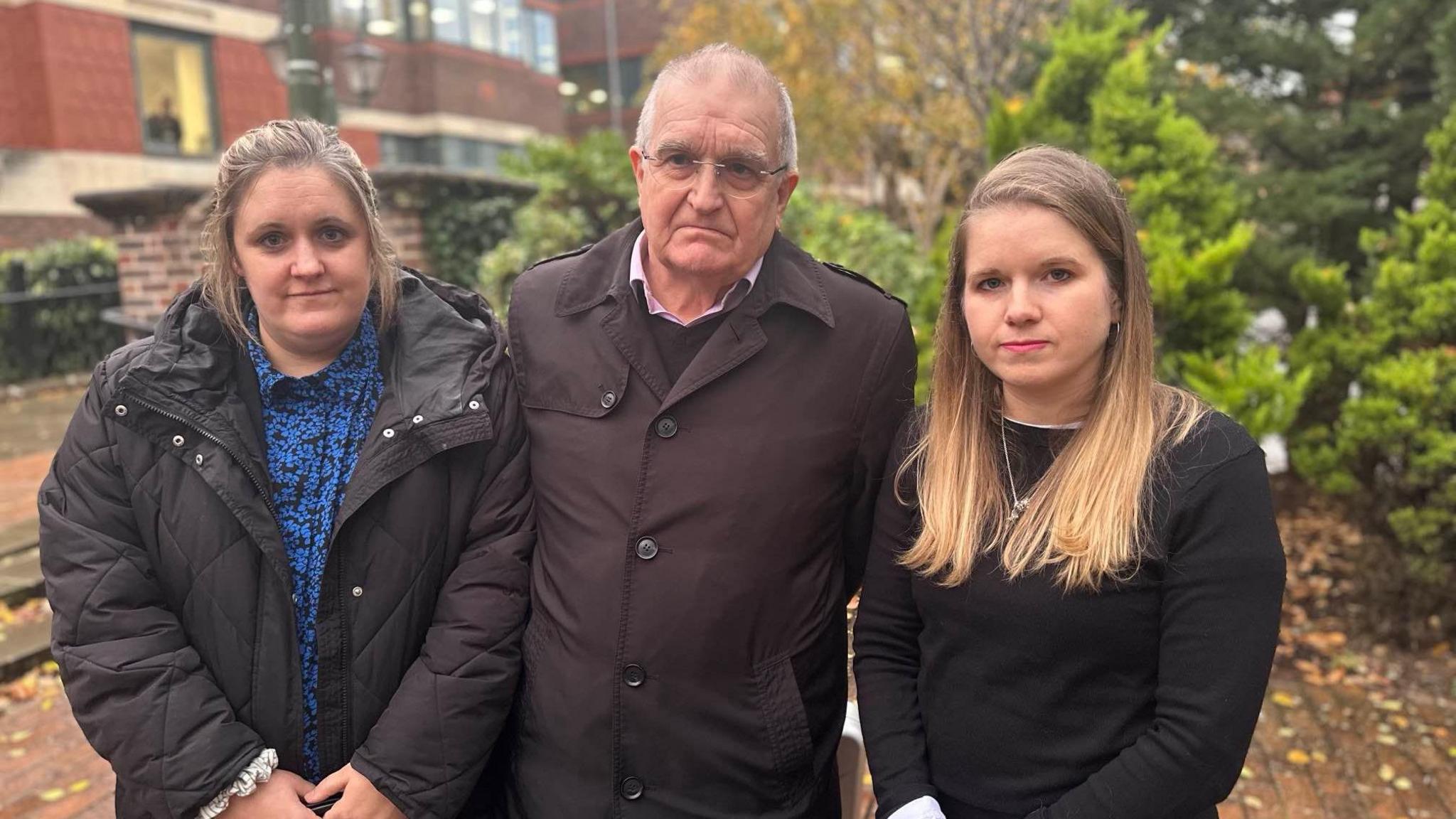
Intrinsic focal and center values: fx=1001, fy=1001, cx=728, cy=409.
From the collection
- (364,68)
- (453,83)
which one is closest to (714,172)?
(364,68)

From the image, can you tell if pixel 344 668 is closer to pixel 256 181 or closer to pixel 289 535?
pixel 289 535

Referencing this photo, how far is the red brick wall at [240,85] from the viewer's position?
60.9ft

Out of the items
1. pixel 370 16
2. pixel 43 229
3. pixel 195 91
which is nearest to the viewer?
pixel 43 229

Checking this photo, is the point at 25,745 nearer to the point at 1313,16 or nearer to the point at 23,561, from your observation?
the point at 23,561

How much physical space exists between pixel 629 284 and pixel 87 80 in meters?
18.2

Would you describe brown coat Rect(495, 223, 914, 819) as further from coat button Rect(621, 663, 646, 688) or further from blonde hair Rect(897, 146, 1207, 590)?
blonde hair Rect(897, 146, 1207, 590)

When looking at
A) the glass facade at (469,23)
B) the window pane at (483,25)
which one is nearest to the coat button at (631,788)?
the glass facade at (469,23)

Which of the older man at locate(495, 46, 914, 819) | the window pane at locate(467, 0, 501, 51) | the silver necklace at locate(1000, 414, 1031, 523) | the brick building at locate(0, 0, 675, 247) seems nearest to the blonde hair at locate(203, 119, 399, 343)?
the older man at locate(495, 46, 914, 819)

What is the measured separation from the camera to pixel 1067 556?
1662mm

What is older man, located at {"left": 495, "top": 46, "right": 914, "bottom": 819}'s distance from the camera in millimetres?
1947

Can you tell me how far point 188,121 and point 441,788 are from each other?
65.9 ft

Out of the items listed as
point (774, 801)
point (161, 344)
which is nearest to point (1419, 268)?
point (774, 801)

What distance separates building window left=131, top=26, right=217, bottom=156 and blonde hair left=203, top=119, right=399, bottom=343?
722 inches

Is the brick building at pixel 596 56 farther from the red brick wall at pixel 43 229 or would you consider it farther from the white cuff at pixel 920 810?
the white cuff at pixel 920 810
